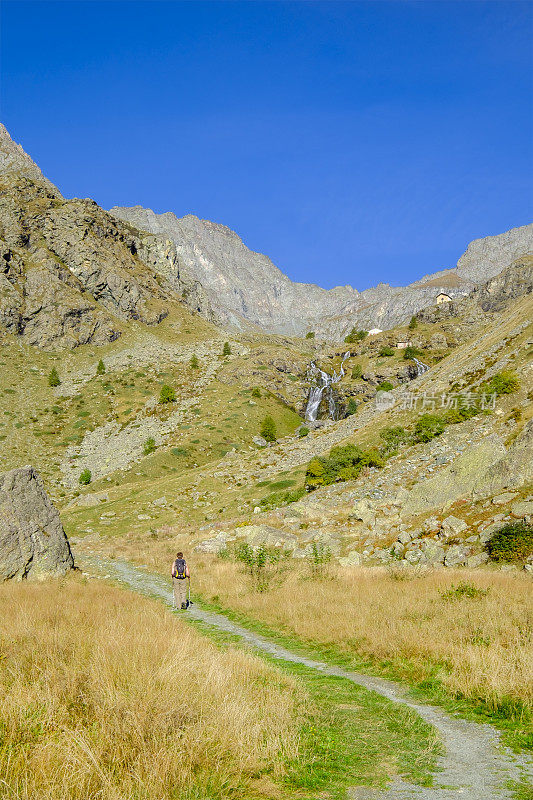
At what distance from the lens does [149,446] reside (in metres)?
73.2

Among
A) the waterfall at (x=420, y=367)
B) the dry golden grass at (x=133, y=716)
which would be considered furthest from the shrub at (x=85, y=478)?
the waterfall at (x=420, y=367)

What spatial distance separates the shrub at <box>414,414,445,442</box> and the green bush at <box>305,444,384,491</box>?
3.68 meters

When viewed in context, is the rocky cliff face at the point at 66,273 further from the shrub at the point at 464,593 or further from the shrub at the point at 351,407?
the shrub at the point at 464,593

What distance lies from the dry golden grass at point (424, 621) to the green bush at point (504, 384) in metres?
24.3

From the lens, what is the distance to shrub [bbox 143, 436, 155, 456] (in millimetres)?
72750

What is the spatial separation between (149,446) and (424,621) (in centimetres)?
6503

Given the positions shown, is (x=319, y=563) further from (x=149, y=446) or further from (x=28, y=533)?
(x=149, y=446)

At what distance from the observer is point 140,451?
246 feet

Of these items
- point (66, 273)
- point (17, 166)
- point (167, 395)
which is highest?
point (17, 166)

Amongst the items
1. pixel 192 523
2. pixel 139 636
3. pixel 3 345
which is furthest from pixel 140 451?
pixel 139 636

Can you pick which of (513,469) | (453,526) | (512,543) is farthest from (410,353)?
(512,543)

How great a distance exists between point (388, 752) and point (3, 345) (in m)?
120

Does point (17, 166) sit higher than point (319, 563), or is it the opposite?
point (17, 166)

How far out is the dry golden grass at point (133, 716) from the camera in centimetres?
482
